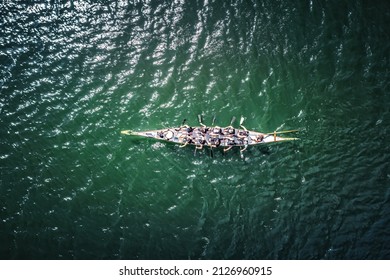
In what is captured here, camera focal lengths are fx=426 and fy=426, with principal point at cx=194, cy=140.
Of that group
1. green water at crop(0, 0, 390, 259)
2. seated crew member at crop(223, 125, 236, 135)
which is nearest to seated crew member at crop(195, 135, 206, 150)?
green water at crop(0, 0, 390, 259)

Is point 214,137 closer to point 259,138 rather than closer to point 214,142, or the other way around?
point 214,142

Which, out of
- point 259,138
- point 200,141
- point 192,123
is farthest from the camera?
point 192,123

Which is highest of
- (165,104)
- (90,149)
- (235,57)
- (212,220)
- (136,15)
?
(136,15)

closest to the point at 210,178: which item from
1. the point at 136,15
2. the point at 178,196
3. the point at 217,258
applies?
the point at 178,196

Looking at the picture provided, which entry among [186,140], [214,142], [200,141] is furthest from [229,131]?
[186,140]

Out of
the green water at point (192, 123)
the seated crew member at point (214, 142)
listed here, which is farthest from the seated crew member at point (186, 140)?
the seated crew member at point (214, 142)

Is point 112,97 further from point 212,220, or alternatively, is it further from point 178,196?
point 212,220
